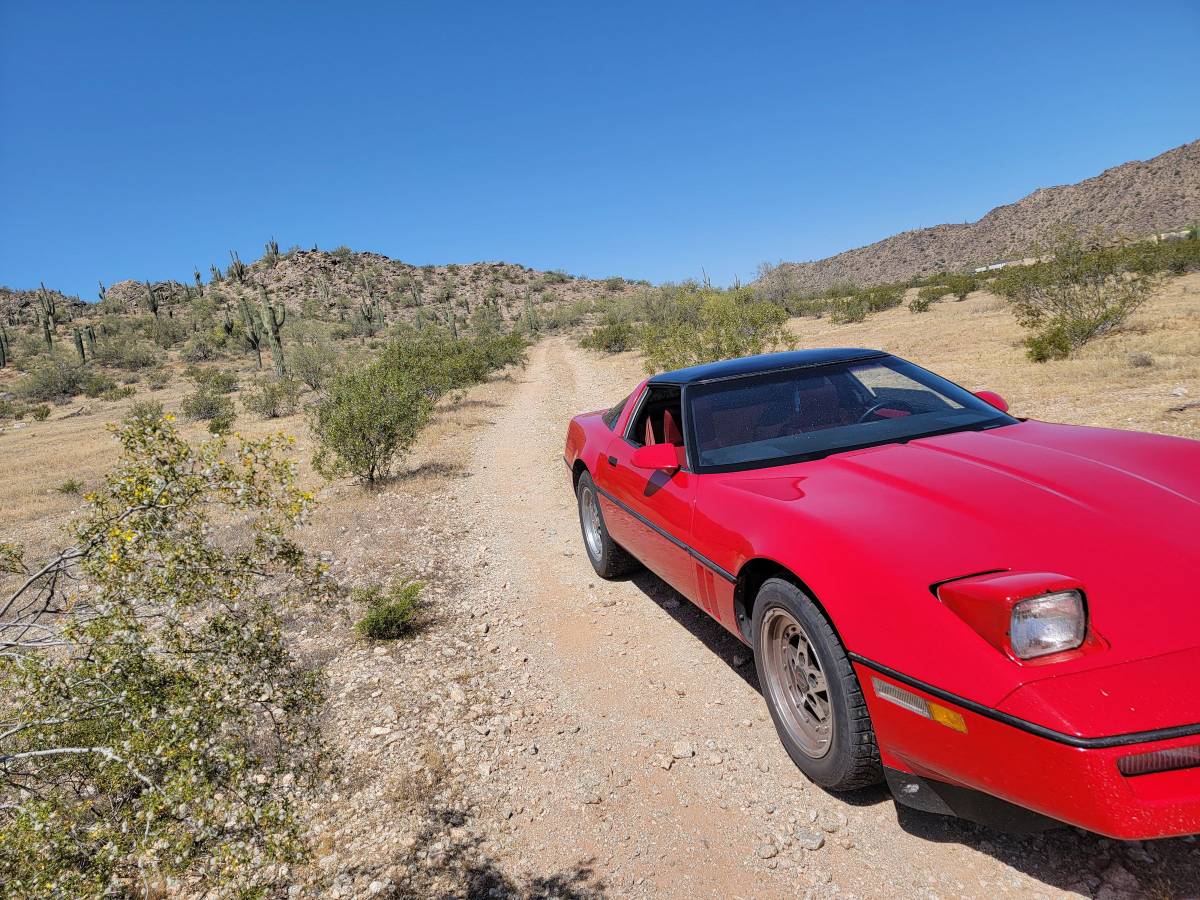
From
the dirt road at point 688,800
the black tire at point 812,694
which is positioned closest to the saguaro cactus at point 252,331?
the dirt road at point 688,800

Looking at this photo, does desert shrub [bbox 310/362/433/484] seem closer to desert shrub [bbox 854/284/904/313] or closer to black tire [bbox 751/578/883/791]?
black tire [bbox 751/578/883/791]

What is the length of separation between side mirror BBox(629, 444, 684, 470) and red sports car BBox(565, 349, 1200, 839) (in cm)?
1

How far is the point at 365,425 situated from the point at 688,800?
761cm

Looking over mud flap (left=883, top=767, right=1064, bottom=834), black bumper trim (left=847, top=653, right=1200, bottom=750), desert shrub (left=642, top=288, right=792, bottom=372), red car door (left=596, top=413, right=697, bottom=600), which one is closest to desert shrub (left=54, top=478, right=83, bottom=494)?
red car door (left=596, top=413, right=697, bottom=600)

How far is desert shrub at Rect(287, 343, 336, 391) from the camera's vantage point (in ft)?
81.2

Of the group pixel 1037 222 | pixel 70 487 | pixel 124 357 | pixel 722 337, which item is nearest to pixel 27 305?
pixel 124 357

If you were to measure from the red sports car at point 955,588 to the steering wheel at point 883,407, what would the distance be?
0.06 feet

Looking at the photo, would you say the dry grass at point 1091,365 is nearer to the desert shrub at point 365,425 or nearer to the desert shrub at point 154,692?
the desert shrub at point 154,692

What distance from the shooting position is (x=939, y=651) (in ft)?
6.18

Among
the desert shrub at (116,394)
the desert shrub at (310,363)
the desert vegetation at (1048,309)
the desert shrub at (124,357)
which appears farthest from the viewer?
the desert shrub at (124,357)

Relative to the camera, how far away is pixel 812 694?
2.60 metres

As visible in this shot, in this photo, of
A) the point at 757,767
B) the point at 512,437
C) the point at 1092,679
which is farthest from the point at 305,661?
the point at 512,437

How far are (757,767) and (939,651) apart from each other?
126 cm

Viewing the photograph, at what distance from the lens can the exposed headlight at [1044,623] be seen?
178cm
